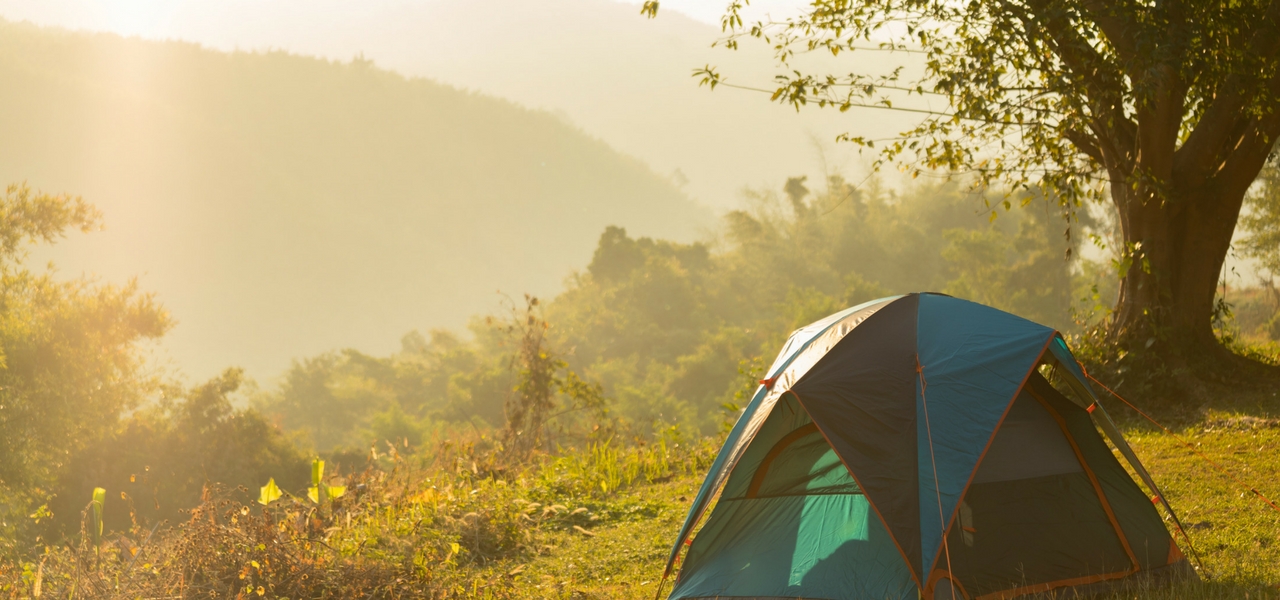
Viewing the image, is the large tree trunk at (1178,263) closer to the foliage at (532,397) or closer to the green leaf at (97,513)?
the foliage at (532,397)

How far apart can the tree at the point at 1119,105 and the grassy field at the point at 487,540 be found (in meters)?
1.53

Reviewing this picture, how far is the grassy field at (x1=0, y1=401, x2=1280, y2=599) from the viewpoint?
488 cm

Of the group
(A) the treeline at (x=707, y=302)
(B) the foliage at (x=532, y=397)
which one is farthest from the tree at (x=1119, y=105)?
(A) the treeline at (x=707, y=302)

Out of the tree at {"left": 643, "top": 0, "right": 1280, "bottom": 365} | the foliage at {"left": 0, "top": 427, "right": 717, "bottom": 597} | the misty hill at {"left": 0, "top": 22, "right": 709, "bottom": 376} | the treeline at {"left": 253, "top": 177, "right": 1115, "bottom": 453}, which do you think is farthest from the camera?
the misty hill at {"left": 0, "top": 22, "right": 709, "bottom": 376}

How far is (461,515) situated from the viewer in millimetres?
6969

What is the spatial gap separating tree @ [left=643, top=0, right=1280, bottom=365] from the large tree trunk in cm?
1

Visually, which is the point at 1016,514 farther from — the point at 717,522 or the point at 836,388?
the point at 717,522

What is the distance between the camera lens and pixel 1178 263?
8719mm

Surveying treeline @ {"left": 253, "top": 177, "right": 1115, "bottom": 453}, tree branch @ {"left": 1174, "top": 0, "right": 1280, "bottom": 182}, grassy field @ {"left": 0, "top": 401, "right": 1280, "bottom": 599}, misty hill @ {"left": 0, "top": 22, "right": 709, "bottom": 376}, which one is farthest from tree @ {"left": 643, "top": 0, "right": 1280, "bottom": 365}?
misty hill @ {"left": 0, "top": 22, "right": 709, "bottom": 376}

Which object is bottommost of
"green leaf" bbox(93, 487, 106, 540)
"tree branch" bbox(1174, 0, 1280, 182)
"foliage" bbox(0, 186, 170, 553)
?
"foliage" bbox(0, 186, 170, 553)

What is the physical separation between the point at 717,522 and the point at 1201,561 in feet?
8.59

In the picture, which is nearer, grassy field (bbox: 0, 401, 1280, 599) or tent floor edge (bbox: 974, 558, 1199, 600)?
tent floor edge (bbox: 974, 558, 1199, 600)

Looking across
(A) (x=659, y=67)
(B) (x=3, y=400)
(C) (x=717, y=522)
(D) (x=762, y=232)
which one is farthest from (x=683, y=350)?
(A) (x=659, y=67)

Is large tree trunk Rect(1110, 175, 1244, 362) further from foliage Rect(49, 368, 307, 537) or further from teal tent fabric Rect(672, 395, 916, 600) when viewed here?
foliage Rect(49, 368, 307, 537)
